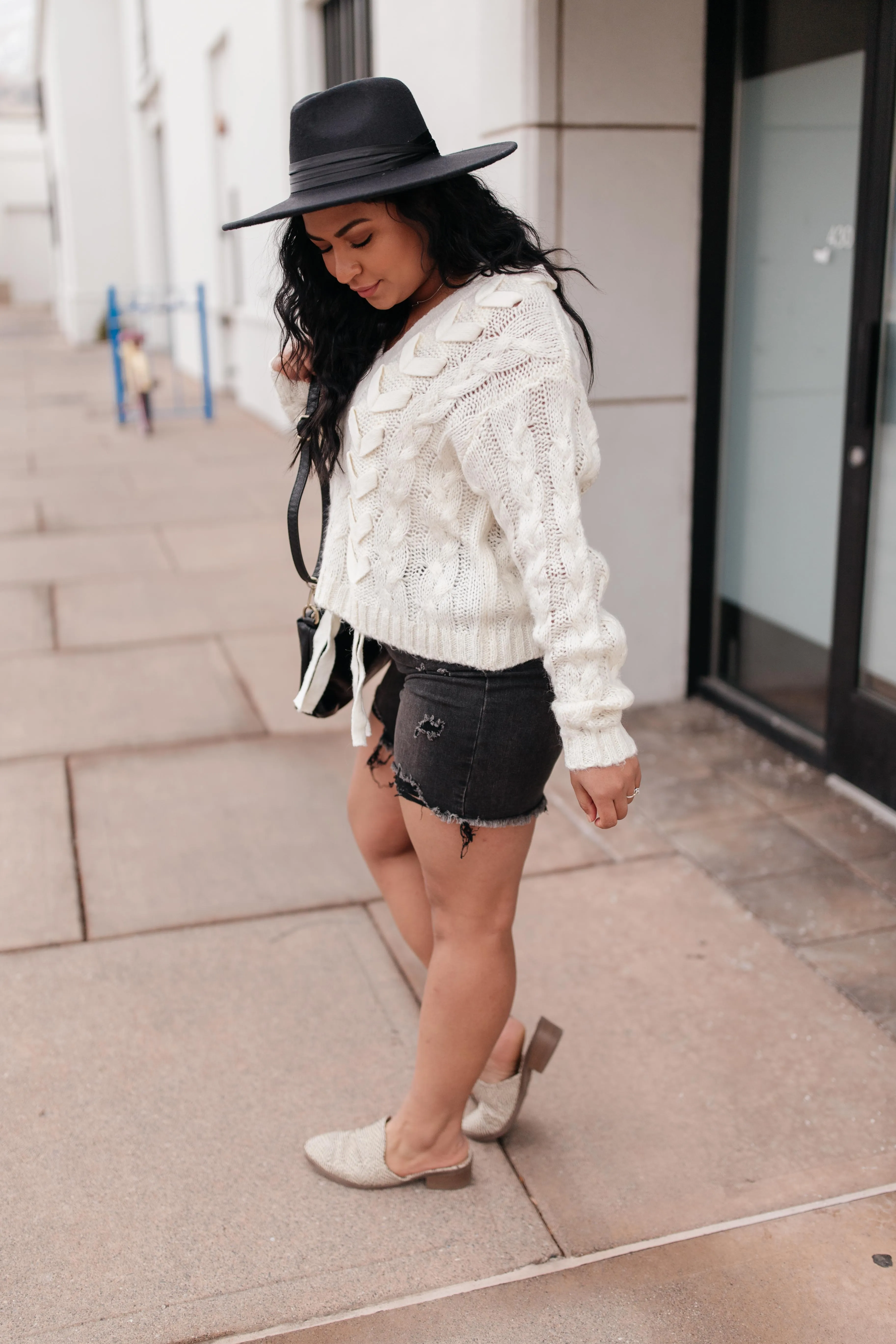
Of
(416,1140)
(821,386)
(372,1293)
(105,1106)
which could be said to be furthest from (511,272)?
(821,386)

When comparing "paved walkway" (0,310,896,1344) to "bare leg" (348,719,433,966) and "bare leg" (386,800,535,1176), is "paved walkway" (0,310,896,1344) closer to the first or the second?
"bare leg" (386,800,535,1176)

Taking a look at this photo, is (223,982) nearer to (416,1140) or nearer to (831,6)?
(416,1140)

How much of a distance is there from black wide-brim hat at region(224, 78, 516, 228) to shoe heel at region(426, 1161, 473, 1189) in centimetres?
167

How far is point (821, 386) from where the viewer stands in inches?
161

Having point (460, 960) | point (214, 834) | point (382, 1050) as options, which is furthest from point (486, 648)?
point (214, 834)

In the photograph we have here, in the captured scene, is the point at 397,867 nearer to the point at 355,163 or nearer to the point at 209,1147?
the point at 209,1147

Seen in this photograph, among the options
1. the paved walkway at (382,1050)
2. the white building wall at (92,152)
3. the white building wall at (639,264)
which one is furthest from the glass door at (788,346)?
the white building wall at (92,152)

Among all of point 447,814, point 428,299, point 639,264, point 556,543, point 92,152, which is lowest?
point 447,814

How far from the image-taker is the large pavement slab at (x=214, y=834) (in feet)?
11.2

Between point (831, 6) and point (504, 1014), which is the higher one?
point (831, 6)

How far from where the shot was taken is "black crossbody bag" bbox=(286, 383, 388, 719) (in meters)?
2.11

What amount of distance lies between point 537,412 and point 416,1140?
1.32m

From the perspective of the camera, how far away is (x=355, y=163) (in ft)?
5.93

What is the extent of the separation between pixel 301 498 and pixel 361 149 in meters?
0.59
